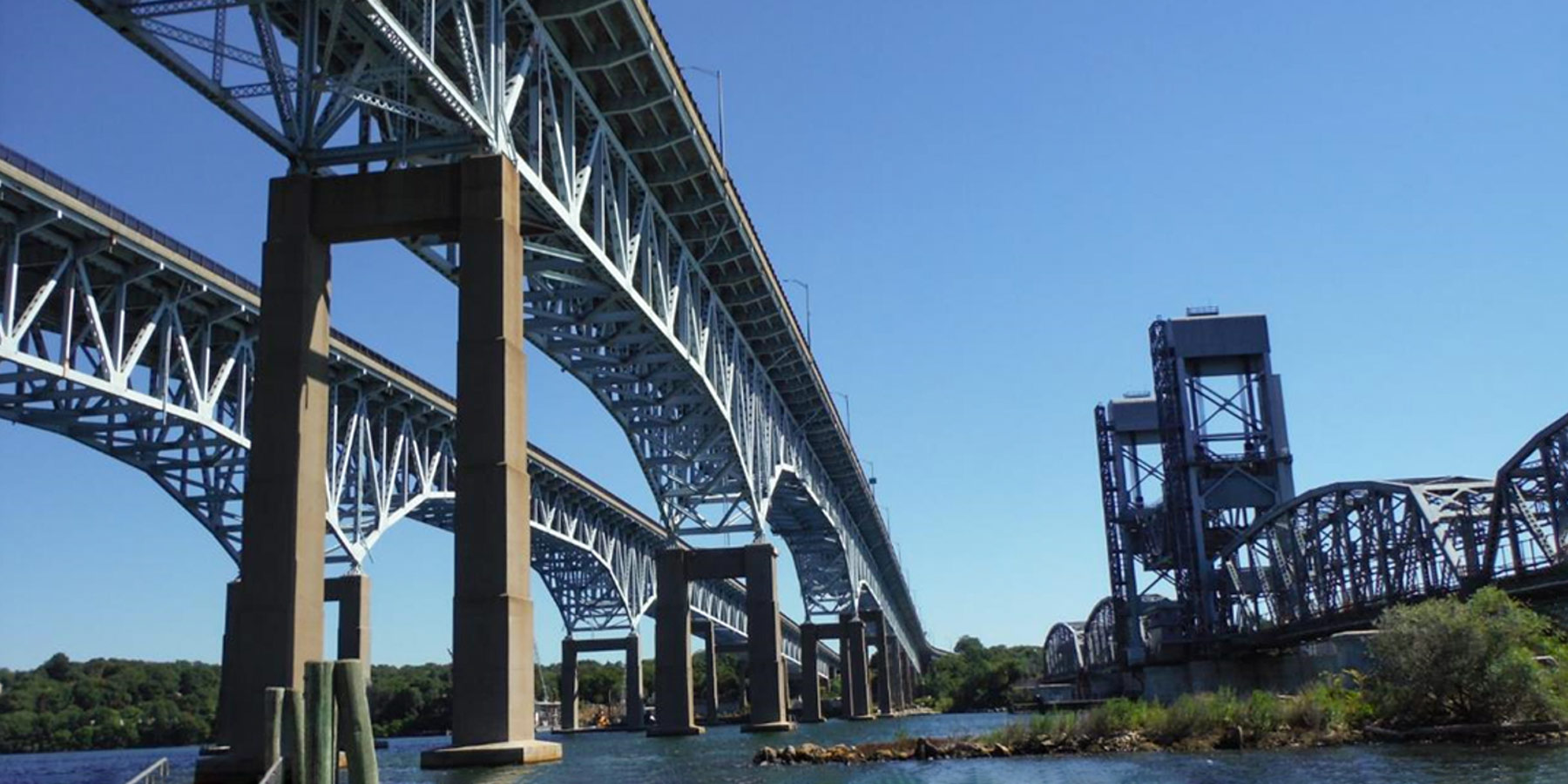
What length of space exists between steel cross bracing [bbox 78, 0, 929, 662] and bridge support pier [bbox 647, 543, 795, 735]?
1.66 meters

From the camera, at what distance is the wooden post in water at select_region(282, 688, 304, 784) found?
18.0m

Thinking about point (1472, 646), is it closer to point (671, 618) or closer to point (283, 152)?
point (283, 152)

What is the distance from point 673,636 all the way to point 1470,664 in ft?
115

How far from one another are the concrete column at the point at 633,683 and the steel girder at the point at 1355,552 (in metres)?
51.1

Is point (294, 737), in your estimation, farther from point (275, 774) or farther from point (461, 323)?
point (461, 323)

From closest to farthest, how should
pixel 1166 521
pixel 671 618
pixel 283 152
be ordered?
pixel 283 152
pixel 671 618
pixel 1166 521

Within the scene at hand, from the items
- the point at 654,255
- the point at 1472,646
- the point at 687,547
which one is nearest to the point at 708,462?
the point at 687,547

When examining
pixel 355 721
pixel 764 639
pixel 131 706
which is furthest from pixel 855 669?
pixel 355 721

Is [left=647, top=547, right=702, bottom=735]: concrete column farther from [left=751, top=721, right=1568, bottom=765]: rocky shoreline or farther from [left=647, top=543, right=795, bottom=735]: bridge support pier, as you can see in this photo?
[left=751, top=721, right=1568, bottom=765]: rocky shoreline

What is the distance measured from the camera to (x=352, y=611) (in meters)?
58.5

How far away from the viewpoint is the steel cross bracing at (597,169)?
1052 inches

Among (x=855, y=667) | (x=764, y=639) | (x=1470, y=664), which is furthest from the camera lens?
(x=855, y=667)

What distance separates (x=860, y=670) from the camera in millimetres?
107562

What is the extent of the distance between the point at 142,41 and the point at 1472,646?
31.4 meters
